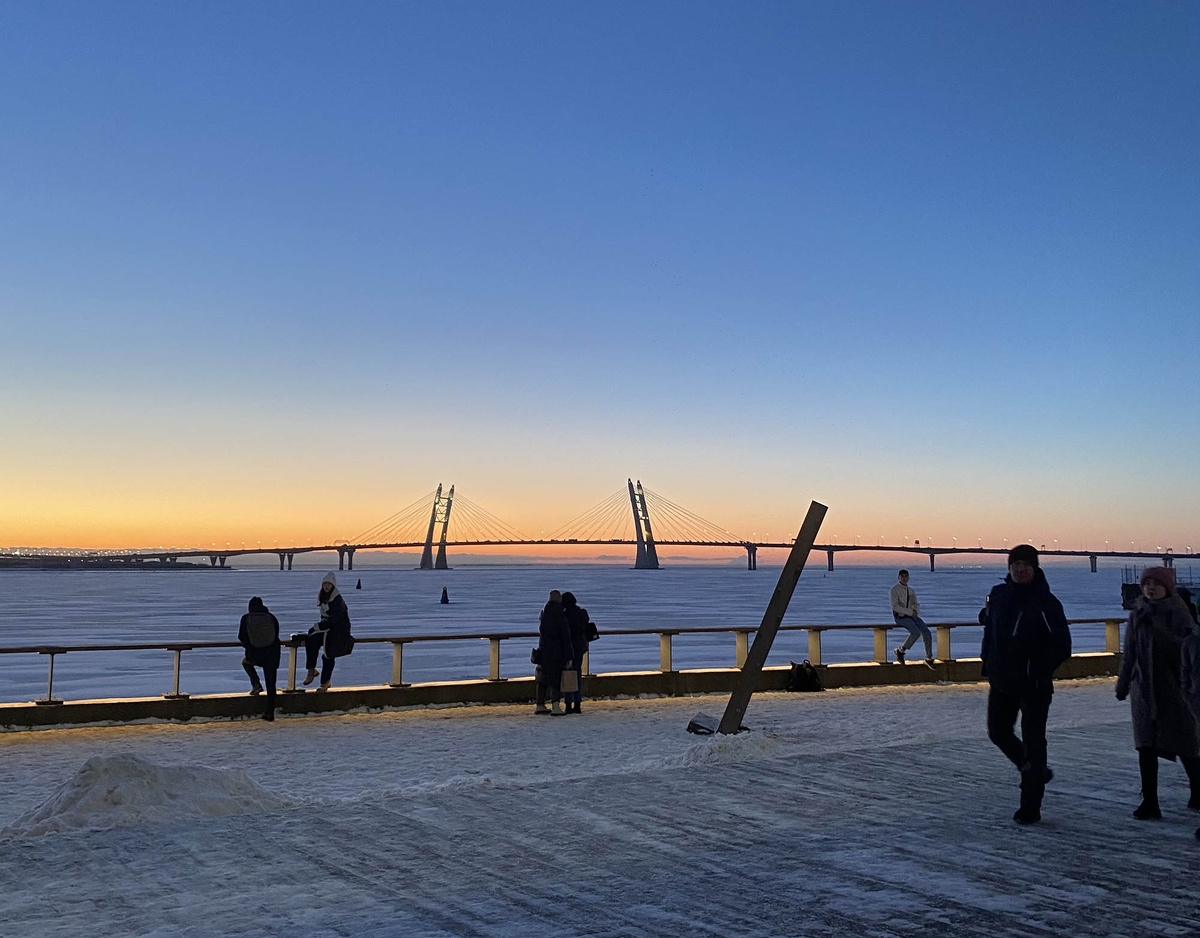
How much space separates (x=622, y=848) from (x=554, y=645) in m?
6.62

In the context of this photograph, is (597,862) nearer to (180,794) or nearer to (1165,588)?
(180,794)

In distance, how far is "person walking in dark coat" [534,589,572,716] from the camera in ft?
39.0

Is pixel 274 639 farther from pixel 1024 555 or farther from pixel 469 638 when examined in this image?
pixel 1024 555

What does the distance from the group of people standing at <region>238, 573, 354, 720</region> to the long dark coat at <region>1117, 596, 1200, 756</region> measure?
7.92 m

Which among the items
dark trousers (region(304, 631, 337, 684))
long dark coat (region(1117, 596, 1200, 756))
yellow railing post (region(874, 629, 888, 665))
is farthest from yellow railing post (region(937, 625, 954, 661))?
long dark coat (region(1117, 596, 1200, 756))

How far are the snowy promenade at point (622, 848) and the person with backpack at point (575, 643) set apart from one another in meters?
2.92

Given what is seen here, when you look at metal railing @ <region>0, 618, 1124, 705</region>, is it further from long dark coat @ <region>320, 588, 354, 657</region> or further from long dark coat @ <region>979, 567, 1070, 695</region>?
long dark coat @ <region>979, 567, 1070, 695</region>

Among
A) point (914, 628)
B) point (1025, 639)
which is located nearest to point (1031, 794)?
point (1025, 639)

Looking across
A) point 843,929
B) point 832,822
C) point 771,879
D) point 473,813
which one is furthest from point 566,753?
point 843,929

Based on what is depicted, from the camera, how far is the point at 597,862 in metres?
5.12

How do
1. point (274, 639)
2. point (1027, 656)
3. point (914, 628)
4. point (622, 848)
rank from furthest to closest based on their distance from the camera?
point (914, 628), point (274, 639), point (1027, 656), point (622, 848)

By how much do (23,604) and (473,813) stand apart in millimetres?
52205

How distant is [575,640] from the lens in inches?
478

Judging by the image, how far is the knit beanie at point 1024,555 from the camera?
19.0 feet
